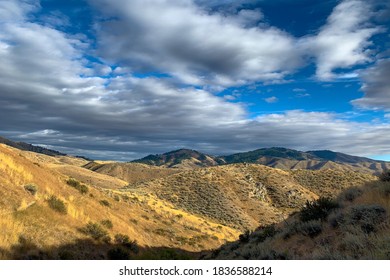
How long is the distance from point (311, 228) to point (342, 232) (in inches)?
77.9

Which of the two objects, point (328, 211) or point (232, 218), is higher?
point (328, 211)

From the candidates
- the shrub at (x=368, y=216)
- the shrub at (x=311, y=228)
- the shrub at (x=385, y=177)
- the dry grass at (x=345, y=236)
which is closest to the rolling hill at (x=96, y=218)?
the shrub at (x=385, y=177)

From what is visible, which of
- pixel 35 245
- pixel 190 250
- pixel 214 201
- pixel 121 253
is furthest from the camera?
pixel 214 201

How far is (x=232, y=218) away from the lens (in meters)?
67.1

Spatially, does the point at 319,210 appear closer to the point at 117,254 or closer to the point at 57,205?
the point at 117,254

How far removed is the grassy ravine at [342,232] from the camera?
951cm

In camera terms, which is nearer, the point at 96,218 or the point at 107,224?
the point at 96,218

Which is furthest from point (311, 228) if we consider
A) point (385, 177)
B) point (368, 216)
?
point (385, 177)

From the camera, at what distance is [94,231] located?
20.1 meters

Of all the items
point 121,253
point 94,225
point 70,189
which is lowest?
point 121,253

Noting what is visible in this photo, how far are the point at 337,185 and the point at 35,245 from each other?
97.8 metres

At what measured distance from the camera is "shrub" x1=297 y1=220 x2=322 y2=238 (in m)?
13.4

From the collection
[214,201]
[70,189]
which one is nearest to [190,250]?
[70,189]
